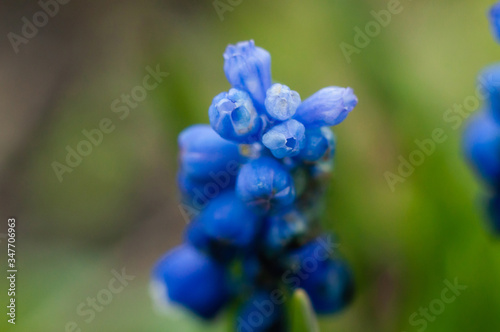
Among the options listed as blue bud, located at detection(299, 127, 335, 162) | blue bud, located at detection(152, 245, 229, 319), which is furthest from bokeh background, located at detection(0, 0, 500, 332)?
blue bud, located at detection(299, 127, 335, 162)

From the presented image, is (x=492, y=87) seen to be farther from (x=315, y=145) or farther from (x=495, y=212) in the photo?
(x=315, y=145)

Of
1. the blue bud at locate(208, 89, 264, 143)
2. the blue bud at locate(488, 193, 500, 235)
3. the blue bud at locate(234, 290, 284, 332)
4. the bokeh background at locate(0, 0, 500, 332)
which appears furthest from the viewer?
the bokeh background at locate(0, 0, 500, 332)

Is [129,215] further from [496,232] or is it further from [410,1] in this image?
[496,232]

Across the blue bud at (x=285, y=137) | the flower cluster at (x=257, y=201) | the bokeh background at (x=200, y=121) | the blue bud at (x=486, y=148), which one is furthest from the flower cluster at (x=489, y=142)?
the blue bud at (x=285, y=137)

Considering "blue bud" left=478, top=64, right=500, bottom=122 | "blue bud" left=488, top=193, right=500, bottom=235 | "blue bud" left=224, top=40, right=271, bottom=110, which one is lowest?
"blue bud" left=488, top=193, right=500, bottom=235

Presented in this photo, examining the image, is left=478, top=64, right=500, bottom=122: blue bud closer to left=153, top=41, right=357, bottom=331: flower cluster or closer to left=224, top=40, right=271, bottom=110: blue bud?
left=153, top=41, right=357, bottom=331: flower cluster

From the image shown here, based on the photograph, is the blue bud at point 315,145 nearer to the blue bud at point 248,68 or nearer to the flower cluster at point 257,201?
the flower cluster at point 257,201
